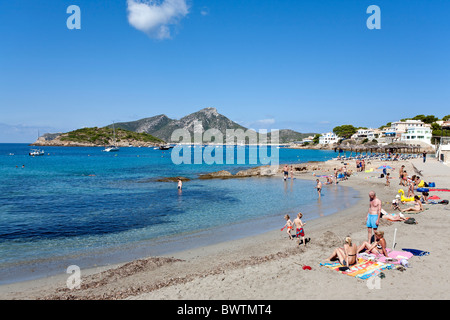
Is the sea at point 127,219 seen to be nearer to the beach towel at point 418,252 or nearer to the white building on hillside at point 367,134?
the beach towel at point 418,252

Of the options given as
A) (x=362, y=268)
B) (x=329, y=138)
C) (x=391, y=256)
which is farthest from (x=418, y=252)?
(x=329, y=138)

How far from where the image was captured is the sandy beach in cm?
789

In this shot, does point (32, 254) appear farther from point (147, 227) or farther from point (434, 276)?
point (434, 276)

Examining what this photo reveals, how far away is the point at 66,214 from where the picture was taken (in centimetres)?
2106

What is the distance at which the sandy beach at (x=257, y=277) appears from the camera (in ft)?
25.9

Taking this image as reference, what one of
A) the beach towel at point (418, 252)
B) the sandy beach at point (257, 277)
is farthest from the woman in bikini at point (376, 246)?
the beach towel at point (418, 252)

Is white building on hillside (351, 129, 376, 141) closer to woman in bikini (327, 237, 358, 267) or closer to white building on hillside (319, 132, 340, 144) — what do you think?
white building on hillside (319, 132, 340, 144)

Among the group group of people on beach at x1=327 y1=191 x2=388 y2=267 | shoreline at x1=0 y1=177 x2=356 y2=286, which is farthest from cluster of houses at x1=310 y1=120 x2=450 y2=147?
group of people on beach at x1=327 y1=191 x2=388 y2=267

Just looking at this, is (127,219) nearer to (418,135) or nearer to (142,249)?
(142,249)

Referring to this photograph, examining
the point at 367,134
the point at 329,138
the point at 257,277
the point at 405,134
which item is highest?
the point at 367,134

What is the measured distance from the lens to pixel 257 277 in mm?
9031

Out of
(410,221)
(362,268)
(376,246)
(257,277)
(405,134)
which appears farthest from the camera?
(405,134)

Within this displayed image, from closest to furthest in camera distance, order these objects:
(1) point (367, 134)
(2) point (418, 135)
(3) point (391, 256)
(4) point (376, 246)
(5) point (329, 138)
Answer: (3) point (391, 256), (4) point (376, 246), (2) point (418, 135), (1) point (367, 134), (5) point (329, 138)
